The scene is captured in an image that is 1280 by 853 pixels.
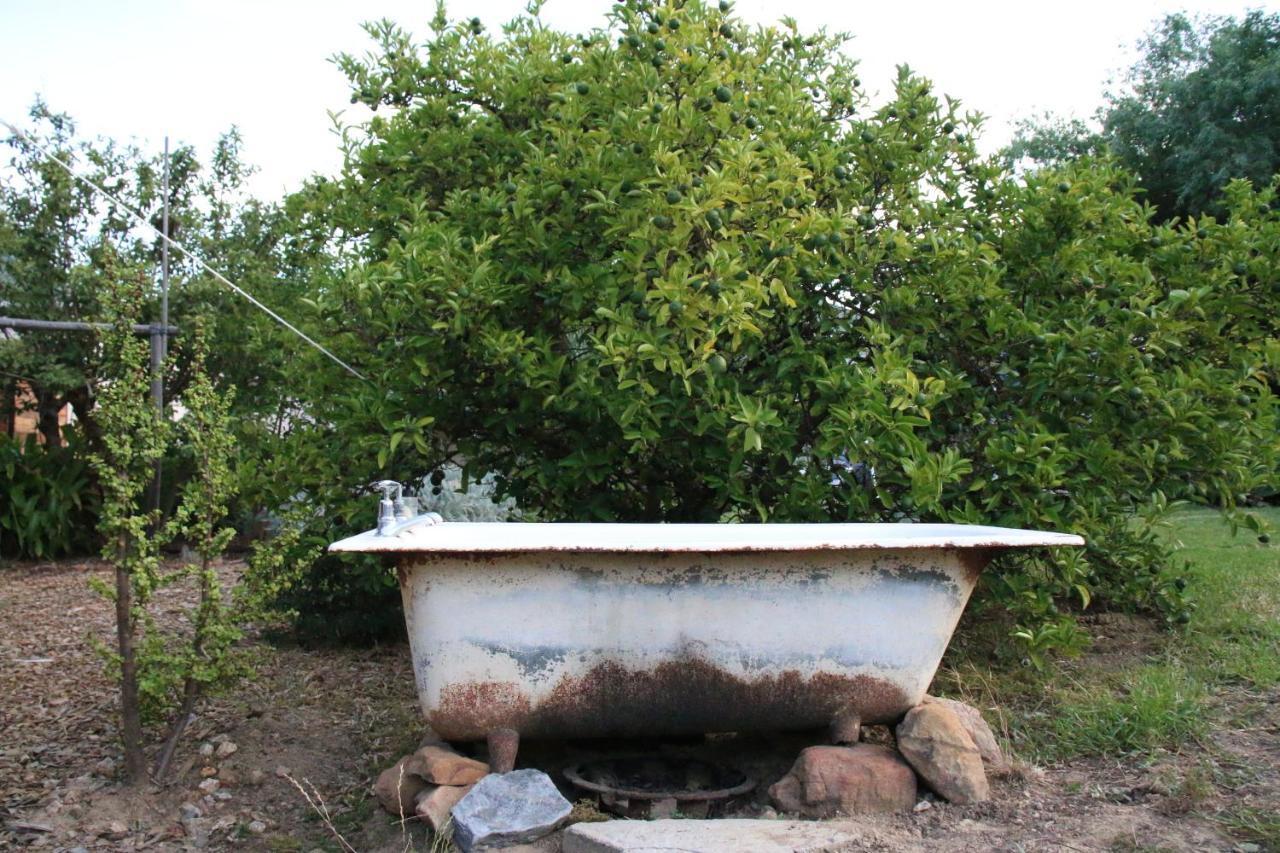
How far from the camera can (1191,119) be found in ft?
34.7

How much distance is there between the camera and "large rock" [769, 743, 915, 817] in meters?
2.68

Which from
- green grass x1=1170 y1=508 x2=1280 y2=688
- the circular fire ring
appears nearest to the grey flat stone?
the circular fire ring

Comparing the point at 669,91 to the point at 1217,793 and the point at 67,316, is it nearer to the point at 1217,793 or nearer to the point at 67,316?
the point at 1217,793

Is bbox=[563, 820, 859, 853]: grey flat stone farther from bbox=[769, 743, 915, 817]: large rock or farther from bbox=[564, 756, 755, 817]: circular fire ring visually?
bbox=[564, 756, 755, 817]: circular fire ring

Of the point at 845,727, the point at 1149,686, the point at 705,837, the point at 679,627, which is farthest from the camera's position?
the point at 1149,686

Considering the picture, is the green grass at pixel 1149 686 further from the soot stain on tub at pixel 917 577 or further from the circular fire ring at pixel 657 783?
the circular fire ring at pixel 657 783

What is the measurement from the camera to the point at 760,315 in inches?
140

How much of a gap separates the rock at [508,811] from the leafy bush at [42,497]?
203 inches

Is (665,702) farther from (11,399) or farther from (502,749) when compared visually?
(11,399)

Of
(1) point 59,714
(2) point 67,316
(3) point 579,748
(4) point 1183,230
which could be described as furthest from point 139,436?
(2) point 67,316

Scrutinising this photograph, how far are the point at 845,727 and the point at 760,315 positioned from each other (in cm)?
Answer: 138

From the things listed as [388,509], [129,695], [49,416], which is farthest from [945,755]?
[49,416]

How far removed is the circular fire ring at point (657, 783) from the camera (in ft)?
9.14

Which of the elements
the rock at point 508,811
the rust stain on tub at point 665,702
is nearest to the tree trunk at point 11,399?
the rust stain on tub at point 665,702
